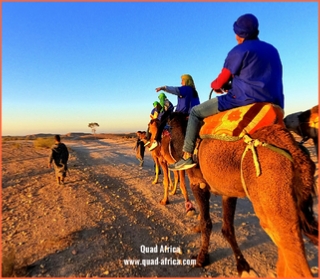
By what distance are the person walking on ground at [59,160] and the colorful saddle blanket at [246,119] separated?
8017 millimetres

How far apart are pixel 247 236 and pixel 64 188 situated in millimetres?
6765

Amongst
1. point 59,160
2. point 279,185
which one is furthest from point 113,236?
point 59,160

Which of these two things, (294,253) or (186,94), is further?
(186,94)

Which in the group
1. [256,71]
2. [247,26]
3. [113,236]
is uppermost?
[247,26]

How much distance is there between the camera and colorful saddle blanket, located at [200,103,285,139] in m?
2.51

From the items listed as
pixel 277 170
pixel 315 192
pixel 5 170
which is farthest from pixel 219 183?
pixel 5 170

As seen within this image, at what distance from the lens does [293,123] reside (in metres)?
2.52

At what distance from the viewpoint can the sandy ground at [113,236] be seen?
3.56 metres

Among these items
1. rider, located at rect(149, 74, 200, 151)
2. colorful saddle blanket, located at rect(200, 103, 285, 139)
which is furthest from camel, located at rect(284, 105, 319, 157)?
rider, located at rect(149, 74, 200, 151)

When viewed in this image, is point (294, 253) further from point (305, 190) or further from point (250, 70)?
point (250, 70)

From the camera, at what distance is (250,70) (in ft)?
8.45

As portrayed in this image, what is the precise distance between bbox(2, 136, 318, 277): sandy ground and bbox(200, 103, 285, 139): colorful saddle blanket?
2361 millimetres

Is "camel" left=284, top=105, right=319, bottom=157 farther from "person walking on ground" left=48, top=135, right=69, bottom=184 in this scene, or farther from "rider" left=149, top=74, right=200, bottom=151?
"person walking on ground" left=48, top=135, right=69, bottom=184

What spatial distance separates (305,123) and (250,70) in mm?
850
